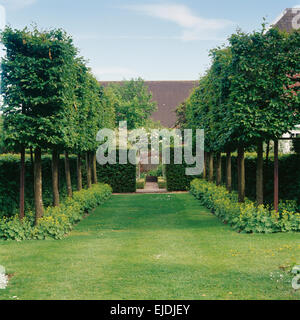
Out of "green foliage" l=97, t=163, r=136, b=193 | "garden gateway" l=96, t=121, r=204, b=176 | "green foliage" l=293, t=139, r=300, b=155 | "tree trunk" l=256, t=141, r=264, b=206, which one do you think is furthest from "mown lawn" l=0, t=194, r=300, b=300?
"green foliage" l=97, t=163, r=136, b=193

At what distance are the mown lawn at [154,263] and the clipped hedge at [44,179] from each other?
2494mm

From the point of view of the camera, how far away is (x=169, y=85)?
183ft

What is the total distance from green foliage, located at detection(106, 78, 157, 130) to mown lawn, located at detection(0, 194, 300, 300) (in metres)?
23.1

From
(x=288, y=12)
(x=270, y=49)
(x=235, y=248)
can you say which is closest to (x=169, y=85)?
(x=288, y=12)

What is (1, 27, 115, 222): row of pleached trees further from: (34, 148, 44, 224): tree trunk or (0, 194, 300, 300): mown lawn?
(0, 194, 300, 300): mown lawn

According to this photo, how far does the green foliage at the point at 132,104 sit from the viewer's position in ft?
117

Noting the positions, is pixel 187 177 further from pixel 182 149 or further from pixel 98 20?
pixel 98 20

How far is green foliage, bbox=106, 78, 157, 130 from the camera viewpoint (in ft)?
117

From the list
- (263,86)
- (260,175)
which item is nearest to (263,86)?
(263,86)

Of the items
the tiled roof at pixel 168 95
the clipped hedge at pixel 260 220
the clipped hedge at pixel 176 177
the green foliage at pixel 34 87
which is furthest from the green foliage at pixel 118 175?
the tiled roof at pixel 168 95

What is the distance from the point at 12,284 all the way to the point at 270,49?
8.89m

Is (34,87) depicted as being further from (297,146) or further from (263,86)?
(297,146)

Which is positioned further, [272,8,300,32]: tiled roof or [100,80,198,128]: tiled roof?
[100,80,198,128]: tiled roof

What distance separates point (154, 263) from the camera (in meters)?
8.17
